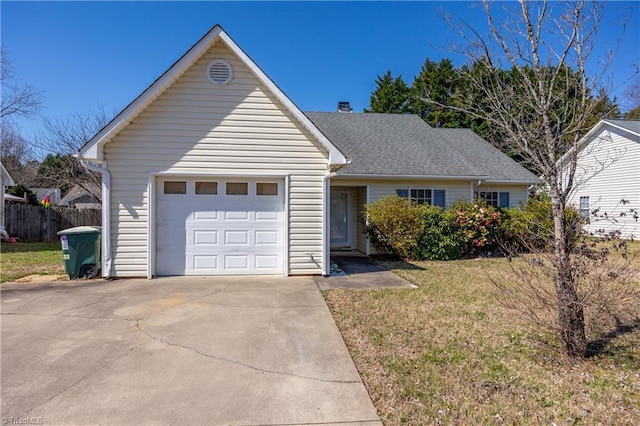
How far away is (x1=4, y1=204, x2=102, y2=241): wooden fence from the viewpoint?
17.2 meters

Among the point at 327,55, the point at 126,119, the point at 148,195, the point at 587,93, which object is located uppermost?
the point at 327,55

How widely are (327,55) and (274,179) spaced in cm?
1060

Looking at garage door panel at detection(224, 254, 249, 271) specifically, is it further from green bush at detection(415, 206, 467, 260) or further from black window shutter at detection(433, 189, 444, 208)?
black window shutter at detection(433, 189, 444, 208)

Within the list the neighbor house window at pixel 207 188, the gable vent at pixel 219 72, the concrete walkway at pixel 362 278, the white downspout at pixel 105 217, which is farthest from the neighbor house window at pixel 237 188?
the concrete walkway at pixel 362 278

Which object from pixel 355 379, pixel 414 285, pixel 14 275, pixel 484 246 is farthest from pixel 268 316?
pixel 484 246

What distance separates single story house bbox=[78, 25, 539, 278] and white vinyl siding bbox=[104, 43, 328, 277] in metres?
0.02

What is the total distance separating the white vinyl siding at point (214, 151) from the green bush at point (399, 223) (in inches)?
134

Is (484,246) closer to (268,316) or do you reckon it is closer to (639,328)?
(639,328)

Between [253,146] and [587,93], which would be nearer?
[587,93]

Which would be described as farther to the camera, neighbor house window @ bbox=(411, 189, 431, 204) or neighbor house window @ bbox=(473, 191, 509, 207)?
neighbor house window @ bbox=(473, 191, 509, 207)

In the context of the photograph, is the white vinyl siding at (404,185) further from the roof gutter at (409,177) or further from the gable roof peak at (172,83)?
the gable roof peak at (172,83)

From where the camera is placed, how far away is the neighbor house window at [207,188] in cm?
873

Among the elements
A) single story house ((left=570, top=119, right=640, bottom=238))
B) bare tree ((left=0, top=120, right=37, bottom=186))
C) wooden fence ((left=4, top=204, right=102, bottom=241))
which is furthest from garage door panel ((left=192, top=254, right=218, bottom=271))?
bare tree ((left=0, top=120, right=37, bottom=186))

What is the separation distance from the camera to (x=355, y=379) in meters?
3.89
